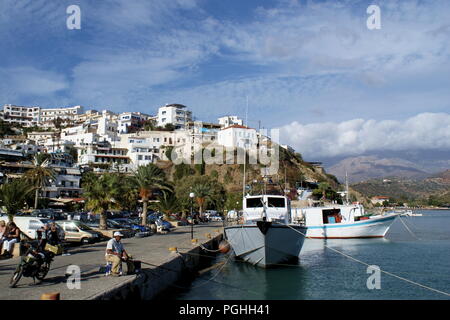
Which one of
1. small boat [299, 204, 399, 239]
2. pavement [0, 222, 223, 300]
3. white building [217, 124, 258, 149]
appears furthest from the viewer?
white building [217, 124, 258, 149]

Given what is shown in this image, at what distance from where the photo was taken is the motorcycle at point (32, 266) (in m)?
10.6

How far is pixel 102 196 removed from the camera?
28.5 meters

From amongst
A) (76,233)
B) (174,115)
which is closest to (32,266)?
(76,233)

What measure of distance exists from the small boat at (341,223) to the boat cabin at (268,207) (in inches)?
767

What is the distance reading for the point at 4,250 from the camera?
51.5 ft

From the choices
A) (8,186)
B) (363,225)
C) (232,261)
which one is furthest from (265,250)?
(363,225)

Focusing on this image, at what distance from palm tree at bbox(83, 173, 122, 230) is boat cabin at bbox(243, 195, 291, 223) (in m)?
10.6

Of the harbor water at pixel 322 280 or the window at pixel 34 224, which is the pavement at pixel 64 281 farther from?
the window at pixel 34 224

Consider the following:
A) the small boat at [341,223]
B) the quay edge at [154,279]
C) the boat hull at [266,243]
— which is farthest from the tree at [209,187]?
the quay edge at [154,279]

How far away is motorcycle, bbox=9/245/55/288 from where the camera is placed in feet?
34.7

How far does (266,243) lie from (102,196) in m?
14.0

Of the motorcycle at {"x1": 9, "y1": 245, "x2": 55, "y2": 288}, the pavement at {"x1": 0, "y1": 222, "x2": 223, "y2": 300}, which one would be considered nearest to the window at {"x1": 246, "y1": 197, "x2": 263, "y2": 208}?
the pavement at {"x1": 0, "y1": 222, "x2": 223, "y2": 300}

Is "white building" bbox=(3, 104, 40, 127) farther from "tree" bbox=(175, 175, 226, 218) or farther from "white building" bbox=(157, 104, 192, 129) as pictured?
"tree" bbox=(175, 175, 226, 218)
